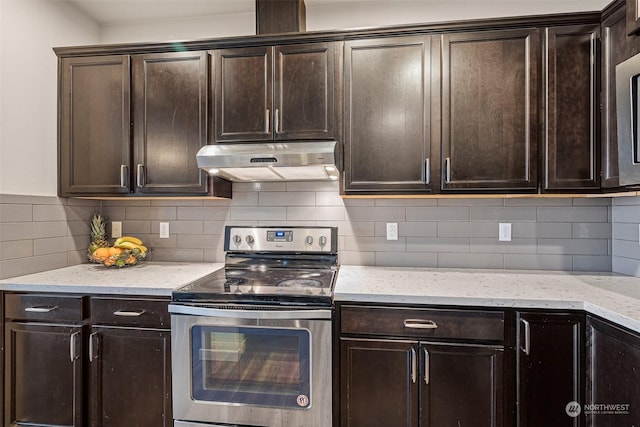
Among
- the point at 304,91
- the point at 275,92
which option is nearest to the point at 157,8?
the point at 275,92

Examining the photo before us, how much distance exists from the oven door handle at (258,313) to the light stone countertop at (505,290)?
123 millimetres

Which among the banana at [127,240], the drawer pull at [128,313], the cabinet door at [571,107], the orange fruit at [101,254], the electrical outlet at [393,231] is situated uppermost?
the cabinet door at [571,107]

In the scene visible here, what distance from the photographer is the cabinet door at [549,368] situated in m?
1.42

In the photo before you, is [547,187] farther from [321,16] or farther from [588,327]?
[321,16]

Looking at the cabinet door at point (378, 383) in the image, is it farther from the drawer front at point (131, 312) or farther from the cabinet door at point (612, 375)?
Answer: the drawer front at point (131, 312)

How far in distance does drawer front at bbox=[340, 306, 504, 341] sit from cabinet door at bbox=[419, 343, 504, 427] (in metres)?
0.06

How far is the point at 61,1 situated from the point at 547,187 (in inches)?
121

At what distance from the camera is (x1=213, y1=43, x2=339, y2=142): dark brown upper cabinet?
194cm

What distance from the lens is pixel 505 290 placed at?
1.59 meters

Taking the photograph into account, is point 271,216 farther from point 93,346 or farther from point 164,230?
point 93,346

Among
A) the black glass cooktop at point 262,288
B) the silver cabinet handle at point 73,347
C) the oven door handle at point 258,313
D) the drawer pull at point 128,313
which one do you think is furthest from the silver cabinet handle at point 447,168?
the silver cabinet handle at point 73,347

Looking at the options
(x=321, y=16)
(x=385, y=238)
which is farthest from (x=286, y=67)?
(x=385, y=238)

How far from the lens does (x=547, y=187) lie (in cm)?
178

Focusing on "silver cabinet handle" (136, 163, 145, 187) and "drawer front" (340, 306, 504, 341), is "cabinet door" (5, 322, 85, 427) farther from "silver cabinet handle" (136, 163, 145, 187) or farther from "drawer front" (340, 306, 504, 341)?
"drawer front" (340, 306, 504, 341)
